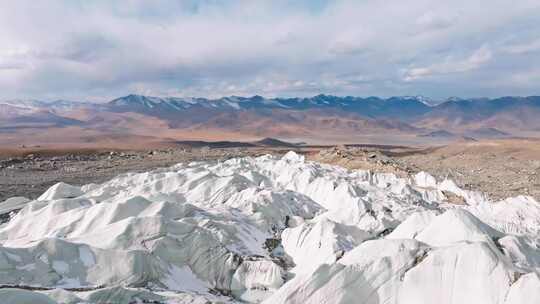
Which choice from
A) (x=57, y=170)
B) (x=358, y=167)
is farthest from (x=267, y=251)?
(x=57, y=170)

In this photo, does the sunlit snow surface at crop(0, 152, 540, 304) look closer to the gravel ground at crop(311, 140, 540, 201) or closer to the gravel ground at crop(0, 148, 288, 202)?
the gravel ground at crop(311, 140, 540, 201)

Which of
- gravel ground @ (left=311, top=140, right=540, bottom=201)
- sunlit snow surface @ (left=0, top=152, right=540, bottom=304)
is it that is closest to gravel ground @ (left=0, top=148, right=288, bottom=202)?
sunlit snow surface @ (left=0, top=152, right=540, bottom=304)

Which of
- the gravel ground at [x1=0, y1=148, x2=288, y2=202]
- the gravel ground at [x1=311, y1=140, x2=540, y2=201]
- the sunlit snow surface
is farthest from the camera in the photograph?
the gravel ground at [x1=0, y1=148, x2=288, y2=202]

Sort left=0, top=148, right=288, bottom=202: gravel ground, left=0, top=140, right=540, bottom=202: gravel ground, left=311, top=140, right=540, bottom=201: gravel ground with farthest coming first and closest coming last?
left=0, top=148, right=288, bottom=202: gravel ground
left=0, top=140, right=540, bottom=202: gravel ground
left=311, top=140, right=540, bottom=201: gravel ground

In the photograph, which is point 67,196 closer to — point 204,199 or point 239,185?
point 204,199

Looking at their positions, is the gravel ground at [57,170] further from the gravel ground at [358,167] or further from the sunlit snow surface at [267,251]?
the sunlit snow surface at [267,251]

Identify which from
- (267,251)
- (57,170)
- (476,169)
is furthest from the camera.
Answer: (57,170)

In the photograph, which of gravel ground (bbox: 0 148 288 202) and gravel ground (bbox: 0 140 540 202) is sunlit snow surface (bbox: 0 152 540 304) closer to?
gravel ground (bbox: 0 140 540 202)

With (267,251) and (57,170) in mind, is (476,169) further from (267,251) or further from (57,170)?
(57,170)

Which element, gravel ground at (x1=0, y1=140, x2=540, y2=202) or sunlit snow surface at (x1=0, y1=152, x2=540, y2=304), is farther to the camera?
gravel ground at (x1=0, y1=140, x2=540, y2=202)
